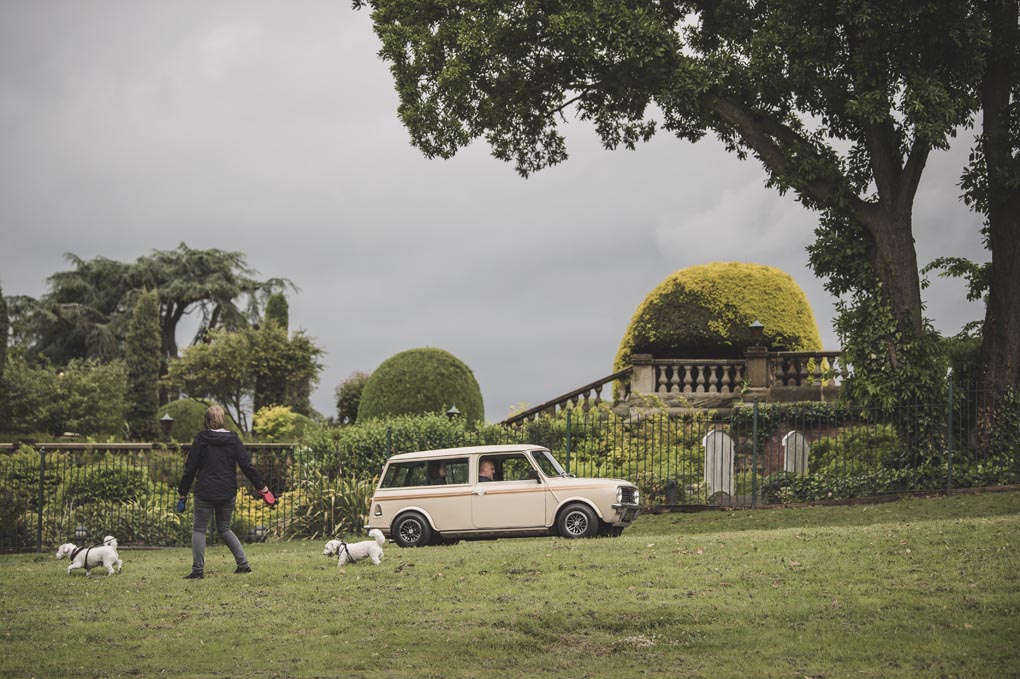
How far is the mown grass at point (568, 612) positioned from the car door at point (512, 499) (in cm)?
113

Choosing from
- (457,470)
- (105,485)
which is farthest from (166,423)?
(457,470)

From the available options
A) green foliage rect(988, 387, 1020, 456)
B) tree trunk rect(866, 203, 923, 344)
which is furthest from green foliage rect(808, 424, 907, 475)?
tree trunk rect(866, 203, 923, 344)

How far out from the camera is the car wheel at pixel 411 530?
16703 mm

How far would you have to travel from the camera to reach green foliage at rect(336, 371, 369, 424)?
175 feet

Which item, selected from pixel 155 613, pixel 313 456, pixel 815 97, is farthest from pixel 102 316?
pixel 155 613

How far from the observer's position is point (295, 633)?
1016 cm

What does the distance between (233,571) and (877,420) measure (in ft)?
46.7

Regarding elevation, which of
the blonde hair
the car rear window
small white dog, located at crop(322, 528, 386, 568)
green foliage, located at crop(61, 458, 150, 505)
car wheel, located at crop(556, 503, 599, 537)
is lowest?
small white dog, located at crop(322, 528, 386, 568)

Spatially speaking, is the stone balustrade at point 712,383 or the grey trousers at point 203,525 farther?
the stone balustrade at point 712,383

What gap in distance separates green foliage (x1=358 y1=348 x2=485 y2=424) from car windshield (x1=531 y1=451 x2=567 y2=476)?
53.4ft

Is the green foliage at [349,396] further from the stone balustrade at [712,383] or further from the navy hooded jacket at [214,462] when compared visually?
the navy hooded jacket at [214,462]

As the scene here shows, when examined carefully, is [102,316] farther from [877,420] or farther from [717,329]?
[877,420]

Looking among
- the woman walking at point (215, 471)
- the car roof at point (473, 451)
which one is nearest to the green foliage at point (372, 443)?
the car roof at point (473, 451)

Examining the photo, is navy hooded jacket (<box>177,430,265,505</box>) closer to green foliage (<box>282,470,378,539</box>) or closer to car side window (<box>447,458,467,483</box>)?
car side window (<box>447,458,467,483</box>)
